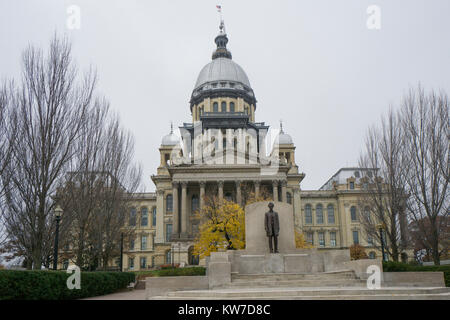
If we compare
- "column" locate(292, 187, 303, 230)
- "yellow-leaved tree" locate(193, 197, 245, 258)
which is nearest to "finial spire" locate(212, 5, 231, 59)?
"column" locate(292, 187, 303, 230)

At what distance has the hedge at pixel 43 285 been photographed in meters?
13.5

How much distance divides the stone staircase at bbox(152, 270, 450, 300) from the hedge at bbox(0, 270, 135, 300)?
4.97m

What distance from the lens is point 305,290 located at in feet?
37.3

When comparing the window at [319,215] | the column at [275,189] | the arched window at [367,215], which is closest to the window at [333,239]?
the window at [319,215]

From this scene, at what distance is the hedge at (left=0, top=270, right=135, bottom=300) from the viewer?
44.4ft

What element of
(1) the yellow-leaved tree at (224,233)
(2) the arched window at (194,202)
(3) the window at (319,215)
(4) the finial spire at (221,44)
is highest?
(4) the finial spire at (221,44)

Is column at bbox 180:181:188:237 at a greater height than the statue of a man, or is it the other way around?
column at bbox 180:181:188:237

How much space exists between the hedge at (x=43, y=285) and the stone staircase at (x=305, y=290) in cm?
497

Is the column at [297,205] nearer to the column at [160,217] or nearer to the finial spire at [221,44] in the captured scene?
the column at [160,217]

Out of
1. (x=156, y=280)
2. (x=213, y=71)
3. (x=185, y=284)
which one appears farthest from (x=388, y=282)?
(x=213, y=71)

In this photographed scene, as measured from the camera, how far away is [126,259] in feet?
231

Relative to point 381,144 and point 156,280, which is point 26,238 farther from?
point 381,144

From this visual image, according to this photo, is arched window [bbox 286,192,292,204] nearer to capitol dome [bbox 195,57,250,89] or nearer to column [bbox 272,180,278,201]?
column [bbox 272,180,278,201]
